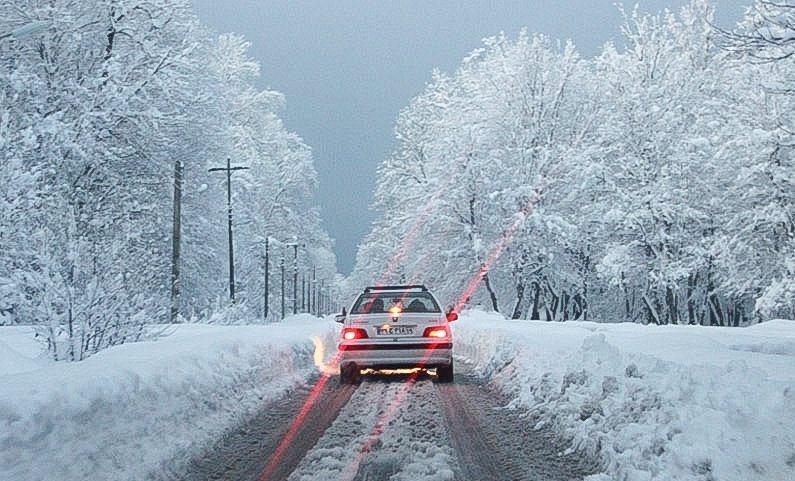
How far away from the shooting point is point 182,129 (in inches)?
1099

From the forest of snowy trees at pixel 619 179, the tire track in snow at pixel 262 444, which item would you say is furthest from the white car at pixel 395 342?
the forest of snowy trees at pixel 619 179

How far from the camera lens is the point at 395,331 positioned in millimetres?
12734

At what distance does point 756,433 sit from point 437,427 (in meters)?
3.93

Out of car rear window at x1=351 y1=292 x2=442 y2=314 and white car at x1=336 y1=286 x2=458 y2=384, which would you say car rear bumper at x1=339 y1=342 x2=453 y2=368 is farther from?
car rear window at x1=351 y1=292 x2=442 y2=314

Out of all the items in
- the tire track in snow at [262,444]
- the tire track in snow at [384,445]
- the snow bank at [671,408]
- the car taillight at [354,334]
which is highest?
the car taillight at [354,334]

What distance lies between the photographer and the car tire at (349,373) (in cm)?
1282

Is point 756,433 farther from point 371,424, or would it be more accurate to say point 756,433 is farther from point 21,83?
point 21,83

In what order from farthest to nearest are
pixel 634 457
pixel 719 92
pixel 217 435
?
pixel 719 92
pixel 217 435
pixel 634 457

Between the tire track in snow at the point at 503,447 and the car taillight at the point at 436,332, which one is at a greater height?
the car taillight at the point at 436,332

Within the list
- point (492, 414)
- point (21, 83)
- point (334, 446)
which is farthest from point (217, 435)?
point (21, 83)

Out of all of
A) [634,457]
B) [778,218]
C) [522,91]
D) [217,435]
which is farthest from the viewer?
[522,91]

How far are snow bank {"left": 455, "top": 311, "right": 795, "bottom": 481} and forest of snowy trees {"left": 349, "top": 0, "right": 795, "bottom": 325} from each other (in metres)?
20.8

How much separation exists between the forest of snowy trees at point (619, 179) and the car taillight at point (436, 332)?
61.9ft

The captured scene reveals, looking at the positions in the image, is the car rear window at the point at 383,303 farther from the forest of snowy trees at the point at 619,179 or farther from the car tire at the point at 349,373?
the forest of snowy trees at the point at 619,179
